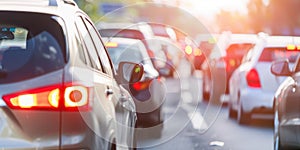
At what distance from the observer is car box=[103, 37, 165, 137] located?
441 inches

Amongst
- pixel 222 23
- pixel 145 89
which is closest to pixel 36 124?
pixel 145 89

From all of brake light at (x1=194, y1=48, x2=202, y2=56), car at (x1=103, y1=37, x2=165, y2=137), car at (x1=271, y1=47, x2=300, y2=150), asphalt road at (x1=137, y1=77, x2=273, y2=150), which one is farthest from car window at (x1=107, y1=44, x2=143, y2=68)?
brake light at (x1=194, y1=48, x2=202, y2=56)

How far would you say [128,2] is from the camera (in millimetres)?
35656

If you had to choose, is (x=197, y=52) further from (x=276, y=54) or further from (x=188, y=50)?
(x=276, y=54)

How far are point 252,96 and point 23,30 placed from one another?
27.4ft

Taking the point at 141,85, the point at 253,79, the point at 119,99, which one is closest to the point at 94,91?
the point at 119,99

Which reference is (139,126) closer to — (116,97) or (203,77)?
(116,97)

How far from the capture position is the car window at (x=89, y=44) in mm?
5375

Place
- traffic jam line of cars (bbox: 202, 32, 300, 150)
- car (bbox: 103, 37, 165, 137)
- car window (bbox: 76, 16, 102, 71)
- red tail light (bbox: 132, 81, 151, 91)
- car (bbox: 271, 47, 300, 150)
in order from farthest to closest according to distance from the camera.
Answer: car (bbox: 103, 37, 165, 137), red tail light (bbox: 132, 81, 151, 91), traffic jam line of cars (bbox: 202, 32, 300, 150), car (bbox: 271, 47, 300, 150), car window (bbox: 76, 16, 102, 71)

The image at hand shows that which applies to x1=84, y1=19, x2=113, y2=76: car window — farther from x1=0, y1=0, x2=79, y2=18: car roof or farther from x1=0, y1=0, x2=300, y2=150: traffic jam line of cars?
x1=0, y1=0, x2=79, y2=18: car roof

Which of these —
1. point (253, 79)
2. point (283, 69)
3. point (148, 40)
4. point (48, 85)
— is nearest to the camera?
point (48, 85)

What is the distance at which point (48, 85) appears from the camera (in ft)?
15.3

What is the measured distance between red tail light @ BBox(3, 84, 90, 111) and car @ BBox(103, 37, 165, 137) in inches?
241

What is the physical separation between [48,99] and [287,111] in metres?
4.04
